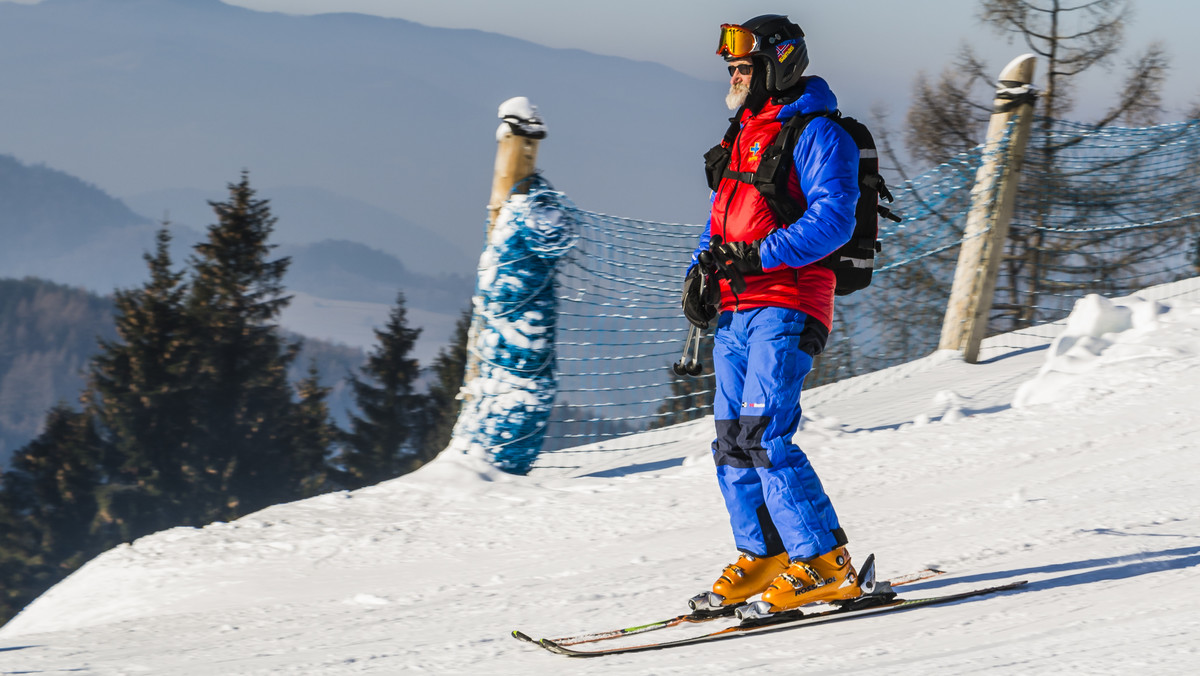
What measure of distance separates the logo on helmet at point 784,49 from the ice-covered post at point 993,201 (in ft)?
15.2

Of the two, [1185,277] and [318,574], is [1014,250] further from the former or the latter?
[318,574]

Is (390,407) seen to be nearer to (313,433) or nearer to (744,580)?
(313,433)

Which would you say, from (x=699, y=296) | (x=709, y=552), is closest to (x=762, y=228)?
(x=699, y=296)

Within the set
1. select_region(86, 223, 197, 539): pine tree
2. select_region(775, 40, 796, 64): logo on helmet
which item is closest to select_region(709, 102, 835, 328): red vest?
select_region(775, 40, 796, 64): logo on helmet

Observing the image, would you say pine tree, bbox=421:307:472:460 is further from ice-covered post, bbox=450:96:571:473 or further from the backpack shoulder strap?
the backpack shoulder strap

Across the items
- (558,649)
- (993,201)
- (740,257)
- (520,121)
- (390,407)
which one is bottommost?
(558,649)

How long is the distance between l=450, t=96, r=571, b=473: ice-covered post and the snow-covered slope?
0.70 feet

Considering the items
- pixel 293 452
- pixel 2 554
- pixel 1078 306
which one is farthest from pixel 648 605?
pixel 2 554

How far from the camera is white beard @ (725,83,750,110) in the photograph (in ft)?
10.1

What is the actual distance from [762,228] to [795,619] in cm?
110

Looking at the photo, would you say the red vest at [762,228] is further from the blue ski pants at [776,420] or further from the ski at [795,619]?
the ski at [795,619]

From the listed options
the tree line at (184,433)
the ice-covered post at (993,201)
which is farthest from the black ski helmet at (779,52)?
the tree line at (184,433)

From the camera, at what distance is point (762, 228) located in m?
3.01

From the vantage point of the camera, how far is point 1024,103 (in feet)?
23.5
